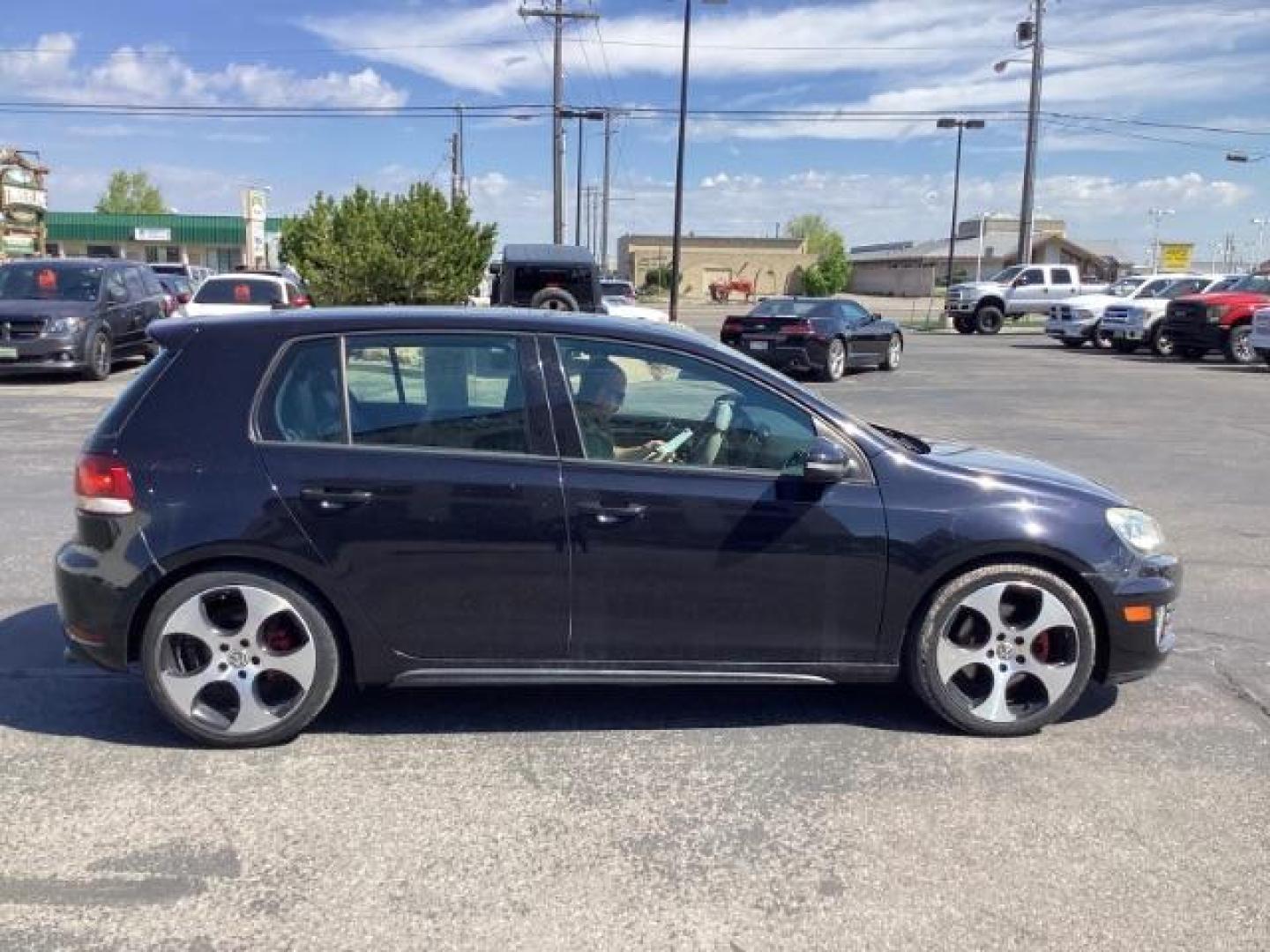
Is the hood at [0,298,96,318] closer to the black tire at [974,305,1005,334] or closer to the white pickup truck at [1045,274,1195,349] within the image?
the white pickup truck at [1045,274,1195,349]

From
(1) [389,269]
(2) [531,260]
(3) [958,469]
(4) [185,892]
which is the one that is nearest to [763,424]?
(3) [958,469]

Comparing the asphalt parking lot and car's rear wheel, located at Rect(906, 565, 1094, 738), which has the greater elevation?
car's rear wheel, located at Rect(906, 565, 1094, 738)

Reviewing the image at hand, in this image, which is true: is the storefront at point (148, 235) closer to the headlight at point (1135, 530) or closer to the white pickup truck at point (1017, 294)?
the white pickup truck at point (1017, 294)

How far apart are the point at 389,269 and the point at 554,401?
59.3ft

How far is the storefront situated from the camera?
3157 inches

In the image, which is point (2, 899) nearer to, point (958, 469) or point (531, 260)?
point (958, 469)

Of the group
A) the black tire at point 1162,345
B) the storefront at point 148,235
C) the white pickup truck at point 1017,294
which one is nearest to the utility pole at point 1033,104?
the white pickup truck at point 1017,294

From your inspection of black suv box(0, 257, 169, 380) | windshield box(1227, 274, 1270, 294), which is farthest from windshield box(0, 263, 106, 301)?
windshield box(1227, 274, 1270, 294)

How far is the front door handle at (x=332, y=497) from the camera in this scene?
3.92 metres

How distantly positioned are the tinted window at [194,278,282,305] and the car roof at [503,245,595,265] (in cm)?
406

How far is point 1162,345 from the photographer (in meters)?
25.8

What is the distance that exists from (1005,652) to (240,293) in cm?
1775

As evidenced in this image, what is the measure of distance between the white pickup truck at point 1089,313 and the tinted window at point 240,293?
65.9ft

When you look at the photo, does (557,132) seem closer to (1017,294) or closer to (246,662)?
(1017,294)
